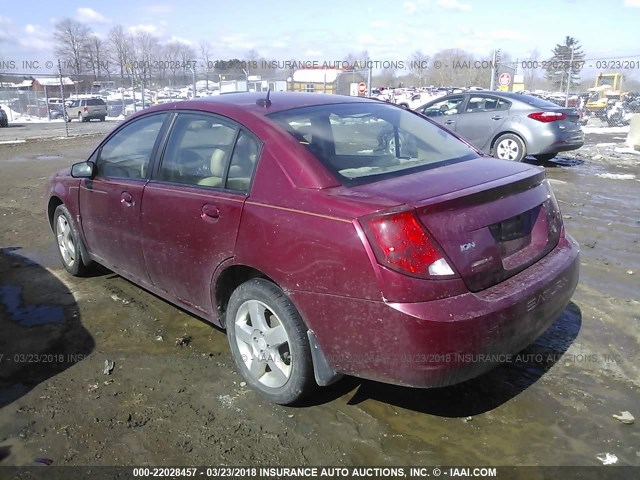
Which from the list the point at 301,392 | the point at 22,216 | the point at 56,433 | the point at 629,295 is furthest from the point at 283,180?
the point at 22,216

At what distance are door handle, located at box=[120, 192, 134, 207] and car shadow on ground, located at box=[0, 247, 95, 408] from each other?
39.3 inches

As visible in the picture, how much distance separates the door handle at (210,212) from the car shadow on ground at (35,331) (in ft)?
4.54

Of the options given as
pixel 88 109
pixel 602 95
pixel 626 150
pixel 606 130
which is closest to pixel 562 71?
pixel 602 95

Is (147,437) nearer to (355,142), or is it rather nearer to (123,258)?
(123,258)

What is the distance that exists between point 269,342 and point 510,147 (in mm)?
9195

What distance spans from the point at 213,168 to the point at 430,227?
1443 mm

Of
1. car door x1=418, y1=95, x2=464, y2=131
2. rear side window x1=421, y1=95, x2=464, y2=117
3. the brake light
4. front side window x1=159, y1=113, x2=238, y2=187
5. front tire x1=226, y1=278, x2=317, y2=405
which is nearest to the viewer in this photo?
front tire x1=226, y1=278, x2=317, y2=405

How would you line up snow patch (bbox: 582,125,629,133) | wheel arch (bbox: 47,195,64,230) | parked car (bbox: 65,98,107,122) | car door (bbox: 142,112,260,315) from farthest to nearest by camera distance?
parked car (bbox: 65,98,107,122) → snow patch (bbox: 582,125,629,133) → wheel arch (bbox: 47,195,64,230) → car door (bbox: 142,112,260,315)

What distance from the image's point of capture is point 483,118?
35.6ft

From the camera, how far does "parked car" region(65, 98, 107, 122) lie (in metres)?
32.1

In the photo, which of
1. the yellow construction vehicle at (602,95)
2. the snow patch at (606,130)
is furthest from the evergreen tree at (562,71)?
the snow patch at (606,130)

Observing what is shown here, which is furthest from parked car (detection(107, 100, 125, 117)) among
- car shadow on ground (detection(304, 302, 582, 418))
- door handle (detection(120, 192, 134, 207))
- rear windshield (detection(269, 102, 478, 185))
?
car shadow on ground (detection(304, 302, 582, 418))

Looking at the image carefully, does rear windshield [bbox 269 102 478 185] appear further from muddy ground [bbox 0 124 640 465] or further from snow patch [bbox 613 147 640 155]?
snow patch [bbox 613 147 640 155]

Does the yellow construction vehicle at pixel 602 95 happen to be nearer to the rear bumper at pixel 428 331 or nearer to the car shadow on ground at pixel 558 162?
the car shadow on ground at pixel 558 162
